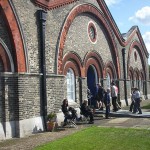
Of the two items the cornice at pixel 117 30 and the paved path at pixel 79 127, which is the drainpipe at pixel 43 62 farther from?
the cornice at pixel 117 30

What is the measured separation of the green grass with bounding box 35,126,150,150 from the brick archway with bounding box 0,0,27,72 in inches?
142

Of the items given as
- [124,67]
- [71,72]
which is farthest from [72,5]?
[124,67]

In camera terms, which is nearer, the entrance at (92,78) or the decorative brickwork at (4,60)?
the decorative brickwork at (4,60)

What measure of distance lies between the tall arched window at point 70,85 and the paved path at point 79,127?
1.79 meters

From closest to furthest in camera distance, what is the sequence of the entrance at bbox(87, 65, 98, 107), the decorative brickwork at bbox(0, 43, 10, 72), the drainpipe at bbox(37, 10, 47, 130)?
the decorative brickwork at bbox(0, 43, 10, 72)
the drainpipe at bbox(37, 10, 47, 130)
the entrance at bbox(87, 65, 98, 107)

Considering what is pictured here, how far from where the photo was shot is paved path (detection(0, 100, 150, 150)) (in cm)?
1093

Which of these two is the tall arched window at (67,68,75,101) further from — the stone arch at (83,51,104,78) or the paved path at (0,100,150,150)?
the paved path at (0,100,150,150)

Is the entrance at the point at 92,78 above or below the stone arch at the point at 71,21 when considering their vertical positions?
below

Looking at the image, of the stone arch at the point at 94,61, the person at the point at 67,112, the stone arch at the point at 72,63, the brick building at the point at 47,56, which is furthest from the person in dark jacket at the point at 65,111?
the stone arch at the point at 94,61

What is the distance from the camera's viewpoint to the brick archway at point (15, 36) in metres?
12.6

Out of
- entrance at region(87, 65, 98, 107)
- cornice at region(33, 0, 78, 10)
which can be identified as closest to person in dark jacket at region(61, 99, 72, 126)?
cornice at region(33, 0, 78, 10)

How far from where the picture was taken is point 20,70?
42.8 ft

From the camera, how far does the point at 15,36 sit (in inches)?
509

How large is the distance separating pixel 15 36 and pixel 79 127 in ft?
16.3
